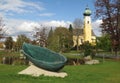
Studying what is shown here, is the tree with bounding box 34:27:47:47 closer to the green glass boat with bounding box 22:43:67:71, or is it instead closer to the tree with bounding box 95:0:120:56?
the tree with bounding box 95:0:120:56

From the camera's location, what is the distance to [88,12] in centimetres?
12525

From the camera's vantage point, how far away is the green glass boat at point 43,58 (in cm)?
2045

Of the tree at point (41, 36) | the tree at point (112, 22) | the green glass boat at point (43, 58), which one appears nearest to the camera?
the green glass boat at point (43, 58)

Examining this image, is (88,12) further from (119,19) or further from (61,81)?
(61,81)

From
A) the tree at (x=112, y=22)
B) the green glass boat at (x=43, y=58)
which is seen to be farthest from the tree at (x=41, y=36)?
the green glass boat at (x=43, y=58)

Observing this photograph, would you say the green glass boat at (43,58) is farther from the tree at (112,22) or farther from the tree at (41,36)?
the tree at (41,36)

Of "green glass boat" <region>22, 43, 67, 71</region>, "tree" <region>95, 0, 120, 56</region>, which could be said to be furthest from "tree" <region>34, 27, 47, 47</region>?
"green glass boat" <region>22, 43, 67, 71</region>

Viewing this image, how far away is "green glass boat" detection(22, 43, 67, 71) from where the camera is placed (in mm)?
20453

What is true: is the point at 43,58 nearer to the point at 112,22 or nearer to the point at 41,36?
the point at 112,22

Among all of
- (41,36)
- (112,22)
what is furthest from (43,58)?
(41,36)

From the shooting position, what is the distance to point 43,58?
22.4 metres

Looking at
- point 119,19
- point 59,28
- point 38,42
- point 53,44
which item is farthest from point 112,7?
point 59,28

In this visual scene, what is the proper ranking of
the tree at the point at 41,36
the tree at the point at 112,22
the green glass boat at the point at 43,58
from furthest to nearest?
the tree at the point at 41,36 < the tree at the point at 112,22 < the green glass boat at the point at 43,58

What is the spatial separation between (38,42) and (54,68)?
2063 inches
